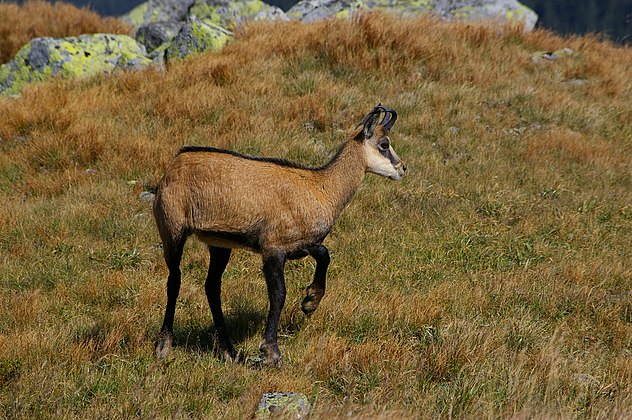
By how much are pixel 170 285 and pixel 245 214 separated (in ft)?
3.12

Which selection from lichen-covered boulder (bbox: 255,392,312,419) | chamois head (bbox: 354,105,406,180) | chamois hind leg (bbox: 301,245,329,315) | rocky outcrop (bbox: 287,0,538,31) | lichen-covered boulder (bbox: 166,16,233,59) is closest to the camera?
lichen-covered boulder (bbox: 255,392,312,419)

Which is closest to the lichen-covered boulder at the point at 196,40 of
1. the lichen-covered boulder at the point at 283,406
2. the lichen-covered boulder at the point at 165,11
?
the lichen-covered boulder at the point at 165,11

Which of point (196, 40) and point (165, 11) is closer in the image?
point (196, 40)

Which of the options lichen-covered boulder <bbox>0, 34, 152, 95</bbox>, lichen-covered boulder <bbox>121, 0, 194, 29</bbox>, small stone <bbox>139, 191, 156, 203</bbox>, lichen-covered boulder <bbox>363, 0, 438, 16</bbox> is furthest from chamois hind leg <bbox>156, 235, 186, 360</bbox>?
lichen-covered boulder <bbox>121, 0, 194, 29</bbox>

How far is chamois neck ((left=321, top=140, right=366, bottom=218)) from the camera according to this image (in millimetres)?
6016

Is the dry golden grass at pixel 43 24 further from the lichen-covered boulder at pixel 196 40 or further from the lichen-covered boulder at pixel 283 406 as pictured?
the lichen-covered boulder at pixel 283 406

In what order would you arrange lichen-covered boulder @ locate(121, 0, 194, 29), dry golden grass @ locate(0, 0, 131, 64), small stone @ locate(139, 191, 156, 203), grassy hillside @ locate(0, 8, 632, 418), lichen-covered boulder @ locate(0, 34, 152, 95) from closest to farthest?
grassy hillside @ locate(0, 8, 632, 418) < small stone @ locate(139, 191, 156, 203) < lichen-covered boulder @ locate(0, 34, 152, 95) < dry golden grass @ locate(0, 0, 131, 64) < lichen-covered boulder @ locate(121, 0, 194, 29)

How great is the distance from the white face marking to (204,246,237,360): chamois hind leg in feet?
5.51

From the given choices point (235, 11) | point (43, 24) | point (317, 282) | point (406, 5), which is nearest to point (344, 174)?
point (317, 282)

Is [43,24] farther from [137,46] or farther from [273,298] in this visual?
[273,298]

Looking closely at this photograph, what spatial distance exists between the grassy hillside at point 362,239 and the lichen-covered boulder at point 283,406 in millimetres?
135

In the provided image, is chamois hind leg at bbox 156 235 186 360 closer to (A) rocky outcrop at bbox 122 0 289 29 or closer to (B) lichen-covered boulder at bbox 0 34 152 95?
(B) lichen-covered boulder at bbox 0 34 152 95

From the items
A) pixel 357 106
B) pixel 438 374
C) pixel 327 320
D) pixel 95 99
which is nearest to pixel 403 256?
pixel 327 320

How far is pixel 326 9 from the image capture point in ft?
61.2
